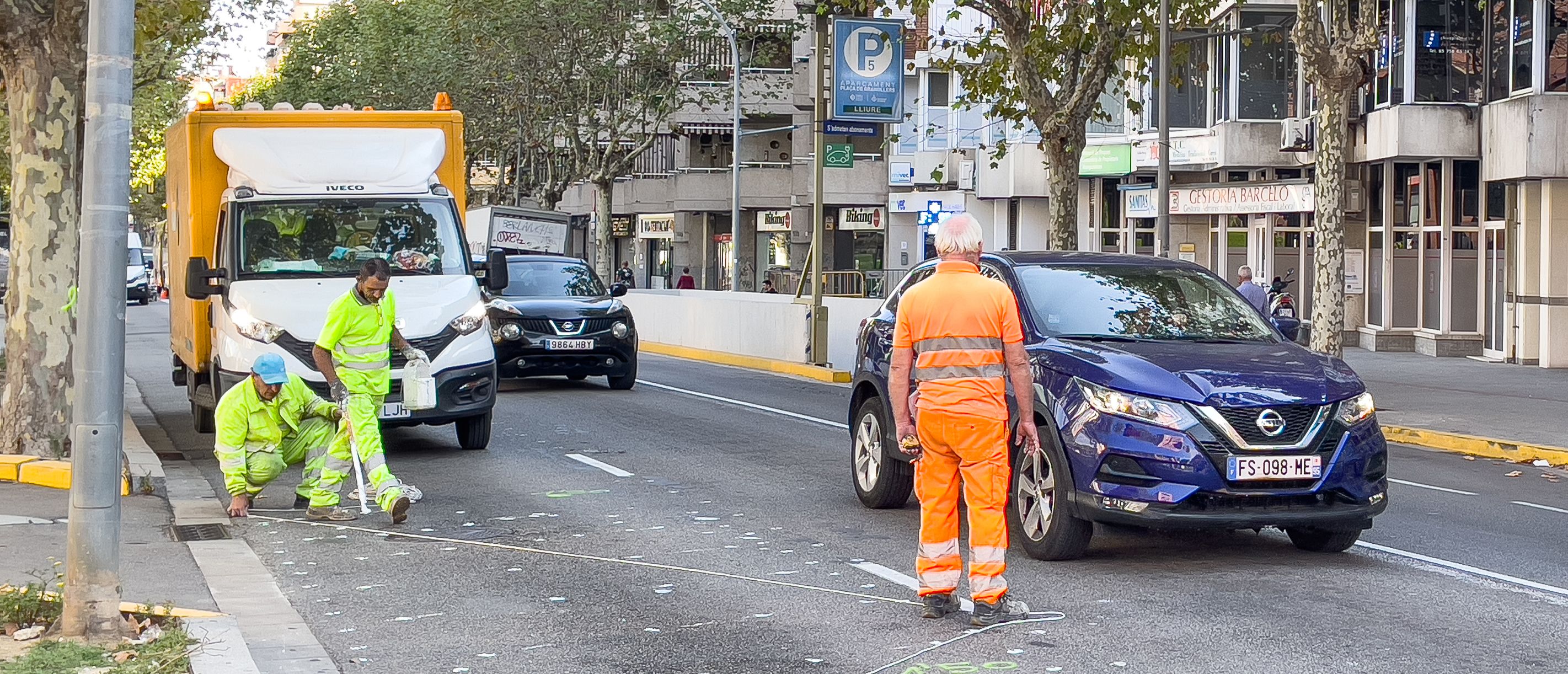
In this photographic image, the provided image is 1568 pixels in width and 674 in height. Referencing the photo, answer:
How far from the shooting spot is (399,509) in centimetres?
1038

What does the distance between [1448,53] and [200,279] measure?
23.9 m

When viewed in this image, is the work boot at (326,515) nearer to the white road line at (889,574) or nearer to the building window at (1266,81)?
the white road line at (889,574)

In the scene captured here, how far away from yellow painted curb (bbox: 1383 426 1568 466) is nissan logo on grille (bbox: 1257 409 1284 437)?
8.25 metres

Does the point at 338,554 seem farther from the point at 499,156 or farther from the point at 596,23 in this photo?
the point at 499,156

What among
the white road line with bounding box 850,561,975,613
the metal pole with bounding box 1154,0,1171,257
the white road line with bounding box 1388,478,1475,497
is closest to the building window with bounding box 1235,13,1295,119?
the metal pole with bounding box 1154,0,1171,257

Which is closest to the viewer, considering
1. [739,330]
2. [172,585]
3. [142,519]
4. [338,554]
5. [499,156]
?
[172,585]

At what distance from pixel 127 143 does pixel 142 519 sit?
4.04 m

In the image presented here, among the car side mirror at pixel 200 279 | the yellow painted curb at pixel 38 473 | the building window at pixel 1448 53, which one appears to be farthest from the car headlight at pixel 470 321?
the building window at pixel 1448 53

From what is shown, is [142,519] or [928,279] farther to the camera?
[142,519]

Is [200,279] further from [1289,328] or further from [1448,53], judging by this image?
[1448,53]

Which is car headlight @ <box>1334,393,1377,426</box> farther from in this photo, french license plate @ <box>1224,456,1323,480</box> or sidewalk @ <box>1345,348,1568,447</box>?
sidewalk @ <box>1345,348,1568,447</box>

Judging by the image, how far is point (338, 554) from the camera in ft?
31.3

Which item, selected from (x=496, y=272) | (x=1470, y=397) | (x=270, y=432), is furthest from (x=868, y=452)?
(x=1470, y=397)

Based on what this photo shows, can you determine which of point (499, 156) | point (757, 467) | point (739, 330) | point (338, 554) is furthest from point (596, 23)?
point (338, 554)
